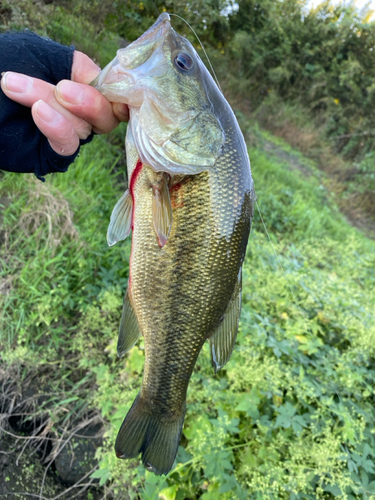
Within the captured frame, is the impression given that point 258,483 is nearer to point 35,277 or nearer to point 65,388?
point 65,388

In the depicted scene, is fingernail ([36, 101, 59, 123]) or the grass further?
the grass

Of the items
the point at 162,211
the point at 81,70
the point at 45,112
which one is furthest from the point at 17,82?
the point at 162,211

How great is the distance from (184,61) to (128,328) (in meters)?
1.20

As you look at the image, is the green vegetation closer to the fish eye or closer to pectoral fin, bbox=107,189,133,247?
pectoral fin, bbox=107,189,133,247

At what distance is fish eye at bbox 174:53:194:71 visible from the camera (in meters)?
1.25

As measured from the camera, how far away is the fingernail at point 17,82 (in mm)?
1171

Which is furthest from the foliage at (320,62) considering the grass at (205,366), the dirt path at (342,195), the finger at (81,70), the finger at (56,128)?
the finger at (56,128)

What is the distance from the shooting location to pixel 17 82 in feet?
3.88

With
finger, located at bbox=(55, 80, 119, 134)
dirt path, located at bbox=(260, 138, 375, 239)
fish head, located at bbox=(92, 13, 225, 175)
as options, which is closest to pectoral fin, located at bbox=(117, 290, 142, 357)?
fish head, located at bbox=(92, 13, 225, 175)

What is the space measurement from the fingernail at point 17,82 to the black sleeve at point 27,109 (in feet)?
0.31

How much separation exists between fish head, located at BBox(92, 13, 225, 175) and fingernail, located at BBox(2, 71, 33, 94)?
257 millimetres

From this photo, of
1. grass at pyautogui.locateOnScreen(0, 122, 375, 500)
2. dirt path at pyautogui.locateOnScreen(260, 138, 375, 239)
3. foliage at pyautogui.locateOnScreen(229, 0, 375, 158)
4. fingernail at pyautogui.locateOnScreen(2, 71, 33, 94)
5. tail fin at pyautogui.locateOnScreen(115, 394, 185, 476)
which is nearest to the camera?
fingernail at pyautogui.locateOnScreen(2, 71, 33, 94)

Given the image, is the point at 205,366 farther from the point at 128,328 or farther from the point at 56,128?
the point at 56,128

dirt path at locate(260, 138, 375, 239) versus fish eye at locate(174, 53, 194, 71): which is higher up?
fish eye at locate(174, 53, 194, 71)
